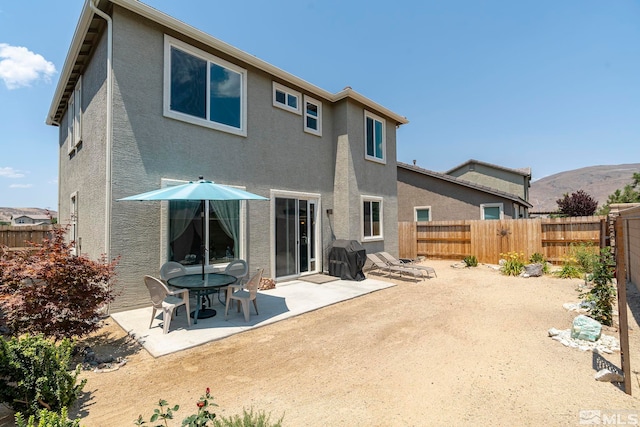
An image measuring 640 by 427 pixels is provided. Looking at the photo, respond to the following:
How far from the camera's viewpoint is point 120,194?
5871mm

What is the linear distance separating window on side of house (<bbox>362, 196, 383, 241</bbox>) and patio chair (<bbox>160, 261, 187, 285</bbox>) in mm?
6717

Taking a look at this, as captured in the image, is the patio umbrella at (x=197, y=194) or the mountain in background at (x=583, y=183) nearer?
the patio umbrella at (x=197, y=194)

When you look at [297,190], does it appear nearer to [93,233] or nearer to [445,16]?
[93,233]

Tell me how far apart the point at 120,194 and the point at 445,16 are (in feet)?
37.5

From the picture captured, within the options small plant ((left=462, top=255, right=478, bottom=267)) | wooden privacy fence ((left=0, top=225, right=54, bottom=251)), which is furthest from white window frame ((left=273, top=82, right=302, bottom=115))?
wooden privacy fence ((left=0, top=225, right=54, bottom=251))

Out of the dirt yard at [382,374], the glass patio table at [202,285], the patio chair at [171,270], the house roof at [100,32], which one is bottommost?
the dirt yard at [382,374]

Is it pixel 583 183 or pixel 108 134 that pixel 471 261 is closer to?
pixel 108 134

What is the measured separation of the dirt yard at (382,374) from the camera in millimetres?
2814

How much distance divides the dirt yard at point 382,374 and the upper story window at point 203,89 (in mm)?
5003

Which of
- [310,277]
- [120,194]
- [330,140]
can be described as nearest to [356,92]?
[330,140]

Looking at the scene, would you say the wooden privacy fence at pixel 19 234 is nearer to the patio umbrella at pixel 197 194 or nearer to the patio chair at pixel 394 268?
the patio umbrella at pixel 197 194

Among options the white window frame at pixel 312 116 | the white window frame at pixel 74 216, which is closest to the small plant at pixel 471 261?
the white window frame at pixel 312 116

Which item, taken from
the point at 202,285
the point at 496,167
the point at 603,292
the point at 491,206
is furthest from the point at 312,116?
the point at 496,167

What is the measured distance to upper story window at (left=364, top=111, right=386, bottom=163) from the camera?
11391 mm
